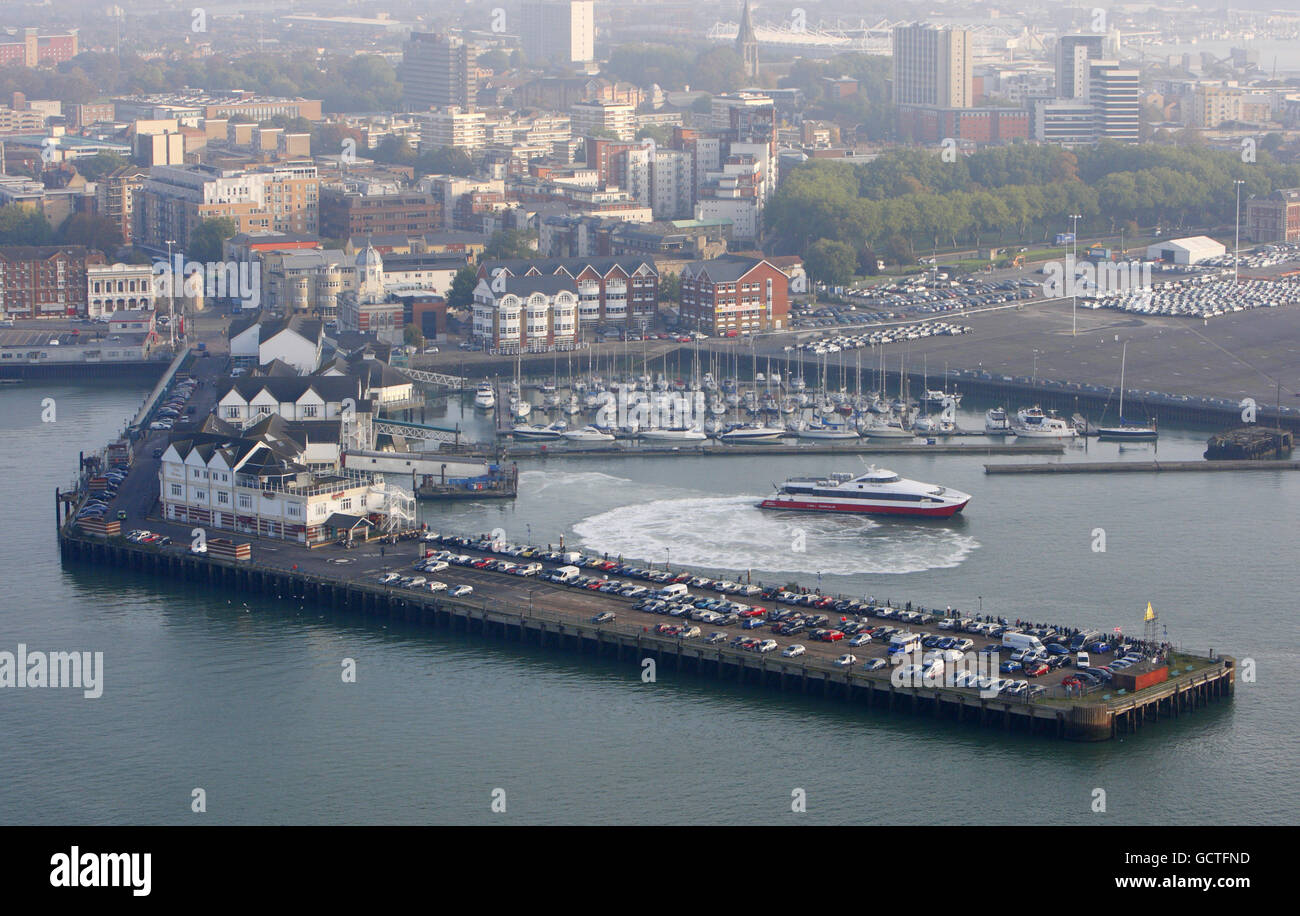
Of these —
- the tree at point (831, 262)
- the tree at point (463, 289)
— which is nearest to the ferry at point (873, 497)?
the tree at point (463, 289)

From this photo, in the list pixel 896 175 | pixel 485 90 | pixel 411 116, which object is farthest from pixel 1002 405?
pixel 485 90

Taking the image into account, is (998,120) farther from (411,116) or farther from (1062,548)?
(1062,548)

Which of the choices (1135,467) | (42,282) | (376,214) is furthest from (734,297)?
(42,282)

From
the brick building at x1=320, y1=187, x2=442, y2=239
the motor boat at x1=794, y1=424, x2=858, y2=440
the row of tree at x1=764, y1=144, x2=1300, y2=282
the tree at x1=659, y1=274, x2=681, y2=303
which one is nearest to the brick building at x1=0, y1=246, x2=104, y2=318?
the brick building at x1=320, y1=187, x2=442, y2=239

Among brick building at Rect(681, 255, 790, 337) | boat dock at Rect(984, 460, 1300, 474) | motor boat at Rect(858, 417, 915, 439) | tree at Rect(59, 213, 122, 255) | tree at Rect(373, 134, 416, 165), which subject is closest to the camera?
boat dock at Rect(984, 460, 1300, 474)

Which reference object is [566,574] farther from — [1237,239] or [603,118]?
[603,118]

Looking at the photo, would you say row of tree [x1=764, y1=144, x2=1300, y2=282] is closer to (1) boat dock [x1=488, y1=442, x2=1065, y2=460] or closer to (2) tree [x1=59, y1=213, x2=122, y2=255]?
(2) tree [x1=59, y1=213, x2=122, y2=255]
